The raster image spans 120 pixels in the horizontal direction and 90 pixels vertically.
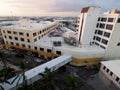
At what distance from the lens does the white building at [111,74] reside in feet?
102

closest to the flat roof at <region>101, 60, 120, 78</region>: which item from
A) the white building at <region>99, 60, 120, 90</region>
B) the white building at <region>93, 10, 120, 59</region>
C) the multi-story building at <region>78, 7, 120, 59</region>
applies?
the white building at <region>99, 60, 120, 90</region>

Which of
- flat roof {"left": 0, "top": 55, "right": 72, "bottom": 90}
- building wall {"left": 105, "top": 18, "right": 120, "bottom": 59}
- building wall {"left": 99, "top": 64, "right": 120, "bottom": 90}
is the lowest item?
building wall {"left": 99, "top": 64, "right": 120, "bottom": 90}

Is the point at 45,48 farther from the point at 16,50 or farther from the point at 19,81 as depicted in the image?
the point at 19,81

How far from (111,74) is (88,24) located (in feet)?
72.2

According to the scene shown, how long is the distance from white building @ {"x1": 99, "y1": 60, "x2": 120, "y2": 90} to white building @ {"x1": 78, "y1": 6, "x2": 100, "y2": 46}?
1546 centimetres

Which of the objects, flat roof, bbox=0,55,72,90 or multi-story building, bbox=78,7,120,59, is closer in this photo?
flat roof, bbox=0,55,72,90

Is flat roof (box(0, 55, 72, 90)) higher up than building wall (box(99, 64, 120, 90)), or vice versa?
flat roof (box(0, 55, 72, 90))

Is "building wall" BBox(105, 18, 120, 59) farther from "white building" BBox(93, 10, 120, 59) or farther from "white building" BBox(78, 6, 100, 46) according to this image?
"white building" BBox(78, 6, 100, 46)

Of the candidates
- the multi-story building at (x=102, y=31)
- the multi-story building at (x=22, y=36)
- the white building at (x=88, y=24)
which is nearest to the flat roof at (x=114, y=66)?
the multi-story building at (x=102, y=31)

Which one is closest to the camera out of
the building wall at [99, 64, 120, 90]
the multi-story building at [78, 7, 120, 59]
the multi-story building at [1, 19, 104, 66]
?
the building wall at [99, 64, 120, 90]

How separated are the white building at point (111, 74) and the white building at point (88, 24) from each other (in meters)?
15.5

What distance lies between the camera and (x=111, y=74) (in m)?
32.8

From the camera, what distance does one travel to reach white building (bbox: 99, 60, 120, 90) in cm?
3097

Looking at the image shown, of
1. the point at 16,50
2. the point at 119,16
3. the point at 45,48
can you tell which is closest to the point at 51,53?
the point at 45,48
